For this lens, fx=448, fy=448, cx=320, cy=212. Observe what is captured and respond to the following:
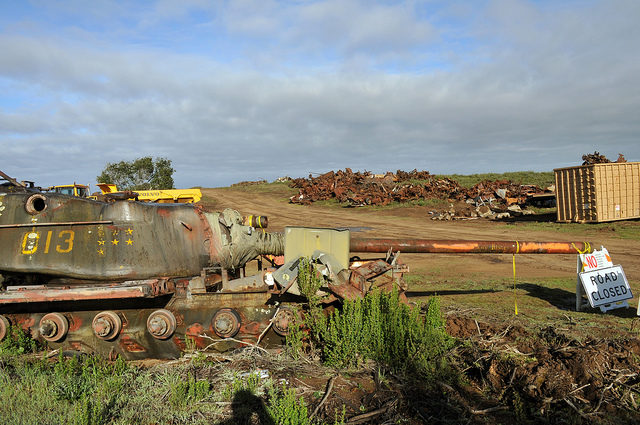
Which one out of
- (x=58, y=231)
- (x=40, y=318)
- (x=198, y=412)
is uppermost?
(x=58, y=231)

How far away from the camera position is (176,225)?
6.28 m

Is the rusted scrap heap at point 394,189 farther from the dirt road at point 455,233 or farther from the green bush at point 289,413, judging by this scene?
the green bush at point 289,413

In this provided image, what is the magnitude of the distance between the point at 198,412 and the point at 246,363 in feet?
3.65

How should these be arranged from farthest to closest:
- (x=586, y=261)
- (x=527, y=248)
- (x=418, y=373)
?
(x=586, y=261) < (x=527, y=248) < (x=418, y=373)

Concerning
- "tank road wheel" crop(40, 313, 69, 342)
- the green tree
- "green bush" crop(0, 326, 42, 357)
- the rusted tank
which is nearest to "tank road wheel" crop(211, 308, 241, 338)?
the rusted tank

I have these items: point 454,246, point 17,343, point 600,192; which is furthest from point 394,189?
point 17,343

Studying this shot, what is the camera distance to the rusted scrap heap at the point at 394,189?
27172mm

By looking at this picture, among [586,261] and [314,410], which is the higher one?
[586,261]

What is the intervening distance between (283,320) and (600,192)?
18.9 meters

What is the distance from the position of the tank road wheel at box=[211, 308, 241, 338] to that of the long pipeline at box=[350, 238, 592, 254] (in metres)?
2.25

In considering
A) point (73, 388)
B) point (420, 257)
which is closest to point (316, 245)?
point (73, 388)

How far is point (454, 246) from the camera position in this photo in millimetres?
7547

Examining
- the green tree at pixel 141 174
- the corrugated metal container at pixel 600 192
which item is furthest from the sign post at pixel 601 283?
the green tree at pixel 141 174

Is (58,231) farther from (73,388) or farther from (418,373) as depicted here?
(418,373)
